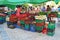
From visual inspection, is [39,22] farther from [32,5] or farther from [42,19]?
[32,5]

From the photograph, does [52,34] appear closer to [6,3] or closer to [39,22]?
[39,22]

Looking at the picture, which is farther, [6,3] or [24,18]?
[6,3]

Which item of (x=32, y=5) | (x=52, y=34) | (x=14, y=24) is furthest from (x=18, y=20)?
(x=52, y=34)

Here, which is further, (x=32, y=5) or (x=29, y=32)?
(x=32, y=5)

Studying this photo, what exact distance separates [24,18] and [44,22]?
143 mm

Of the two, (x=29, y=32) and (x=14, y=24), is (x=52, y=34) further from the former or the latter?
(x=14, y=24)

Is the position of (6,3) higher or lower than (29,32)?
higher

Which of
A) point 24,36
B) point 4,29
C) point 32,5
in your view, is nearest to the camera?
point 24,36

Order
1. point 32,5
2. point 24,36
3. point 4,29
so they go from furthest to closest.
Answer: point 32,5
point 4,29
point 24,36

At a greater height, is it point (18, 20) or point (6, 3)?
point (6, 3)

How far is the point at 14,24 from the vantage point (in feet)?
3.31

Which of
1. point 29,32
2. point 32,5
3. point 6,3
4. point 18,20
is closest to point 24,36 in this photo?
point 29,32

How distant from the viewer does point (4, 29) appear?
0.96 m

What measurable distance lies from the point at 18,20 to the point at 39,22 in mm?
171
